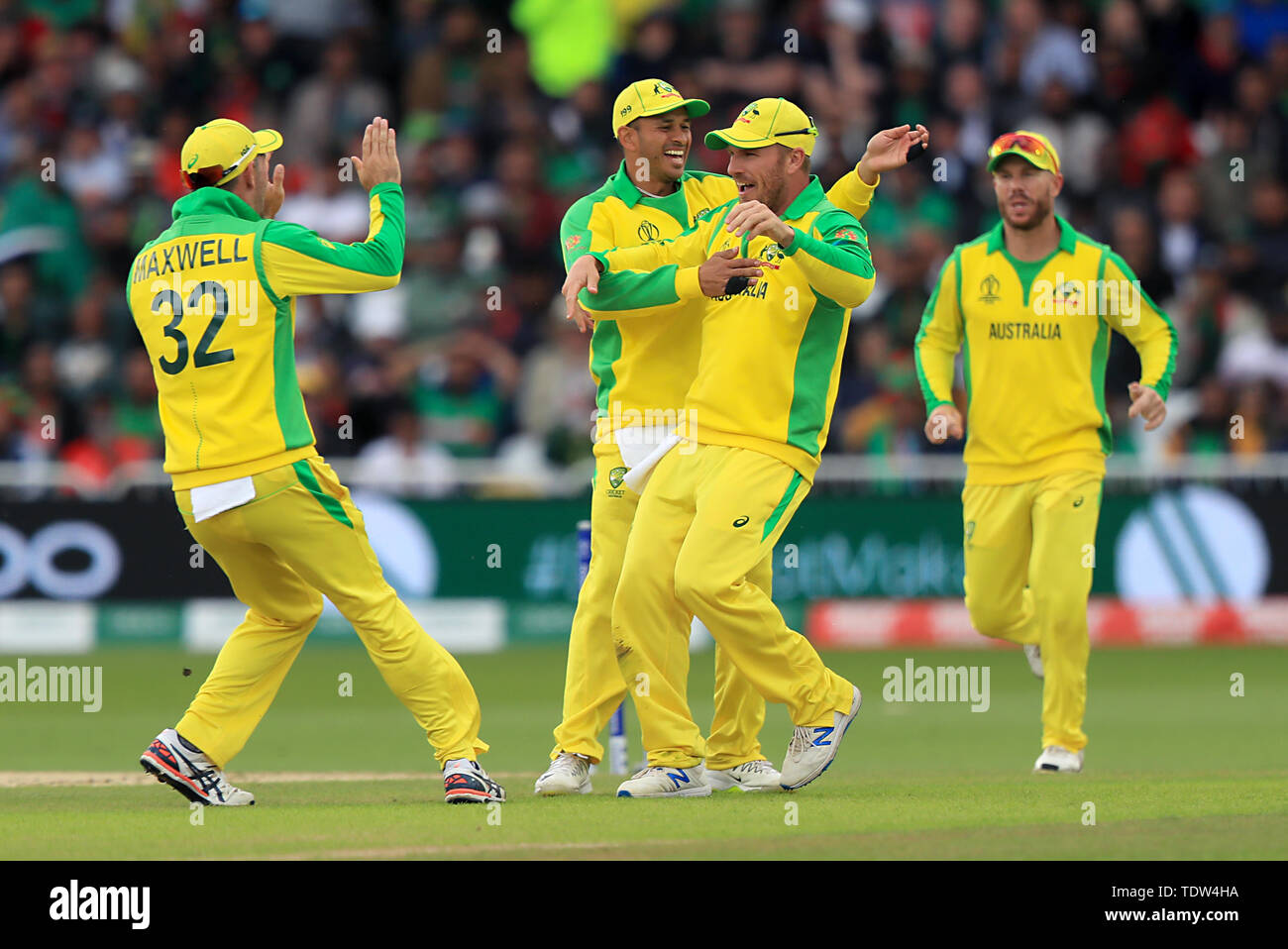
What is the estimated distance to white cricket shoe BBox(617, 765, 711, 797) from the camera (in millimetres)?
8789

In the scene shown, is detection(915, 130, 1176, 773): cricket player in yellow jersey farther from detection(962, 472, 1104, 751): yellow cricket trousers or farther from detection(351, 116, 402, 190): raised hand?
detection(351, 116, 402, 190): raised hand

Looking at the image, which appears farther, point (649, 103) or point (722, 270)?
point (649, 103)

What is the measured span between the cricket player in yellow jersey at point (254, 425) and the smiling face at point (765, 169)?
4.69ft

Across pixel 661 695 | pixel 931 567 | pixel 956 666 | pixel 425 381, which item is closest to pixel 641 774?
pixel 661 695

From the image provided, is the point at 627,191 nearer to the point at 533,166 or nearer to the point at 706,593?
the point at 706,593

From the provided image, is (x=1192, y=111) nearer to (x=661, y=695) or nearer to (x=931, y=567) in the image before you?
(x=931, y=567)

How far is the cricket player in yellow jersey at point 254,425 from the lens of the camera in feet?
27.6

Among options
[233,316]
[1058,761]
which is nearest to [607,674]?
[233,316]

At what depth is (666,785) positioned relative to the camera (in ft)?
29.0

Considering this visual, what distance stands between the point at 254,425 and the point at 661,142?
2209mm

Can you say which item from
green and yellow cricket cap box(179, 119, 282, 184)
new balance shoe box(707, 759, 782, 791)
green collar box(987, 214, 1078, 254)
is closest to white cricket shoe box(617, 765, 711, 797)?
new balance shoe box(707, 759, 782, 791)

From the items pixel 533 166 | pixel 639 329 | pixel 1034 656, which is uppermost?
pixel 533 166

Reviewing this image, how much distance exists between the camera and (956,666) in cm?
1636

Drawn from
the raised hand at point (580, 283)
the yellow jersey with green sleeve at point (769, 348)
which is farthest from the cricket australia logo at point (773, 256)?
the raised hand at point (580, 283)
